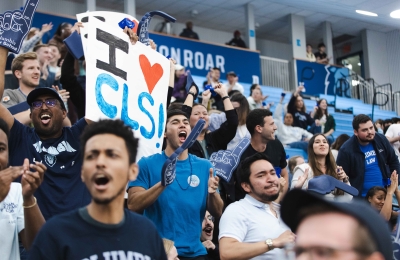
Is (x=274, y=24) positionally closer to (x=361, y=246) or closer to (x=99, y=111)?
(x=99, y=111)

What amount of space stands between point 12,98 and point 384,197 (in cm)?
361

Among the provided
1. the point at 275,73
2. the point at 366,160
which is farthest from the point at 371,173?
the point at 275,73

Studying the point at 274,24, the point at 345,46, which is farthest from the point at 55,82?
the point at 345,46

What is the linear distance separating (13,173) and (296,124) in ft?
27.3

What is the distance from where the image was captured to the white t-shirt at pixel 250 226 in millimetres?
3455

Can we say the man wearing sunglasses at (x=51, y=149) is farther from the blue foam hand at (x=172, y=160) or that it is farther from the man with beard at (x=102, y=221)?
the man with beard at (x=102, y=221)

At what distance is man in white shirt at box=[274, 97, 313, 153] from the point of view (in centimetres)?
955

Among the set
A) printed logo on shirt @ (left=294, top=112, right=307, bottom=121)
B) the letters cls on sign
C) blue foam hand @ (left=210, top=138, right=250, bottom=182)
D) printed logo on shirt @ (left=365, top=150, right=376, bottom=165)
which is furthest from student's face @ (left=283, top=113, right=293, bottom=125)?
the letters cls on sign

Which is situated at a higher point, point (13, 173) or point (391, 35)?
point (391, 35)

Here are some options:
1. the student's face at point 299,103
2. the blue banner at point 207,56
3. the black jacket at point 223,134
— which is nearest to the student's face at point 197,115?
the black jacket at point 223,134

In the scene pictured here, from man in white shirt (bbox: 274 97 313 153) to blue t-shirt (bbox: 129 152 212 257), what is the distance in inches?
239

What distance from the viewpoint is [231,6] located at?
55.6 feet

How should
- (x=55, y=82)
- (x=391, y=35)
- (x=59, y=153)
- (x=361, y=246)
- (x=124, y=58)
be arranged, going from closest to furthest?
(x=361, y=246), (x=59, y=153), (x=124, y=58), (x=55, y=82), (x=391, y=35)

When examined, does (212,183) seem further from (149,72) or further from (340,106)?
(340,106)
